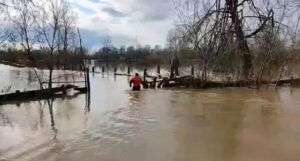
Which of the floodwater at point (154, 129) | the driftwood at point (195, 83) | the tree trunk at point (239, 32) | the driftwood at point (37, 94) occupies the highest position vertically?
the tree trunk at point (239, 32)

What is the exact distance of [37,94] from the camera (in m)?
24.0

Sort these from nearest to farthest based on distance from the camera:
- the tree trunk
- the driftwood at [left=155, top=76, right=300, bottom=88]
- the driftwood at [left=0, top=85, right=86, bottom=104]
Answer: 1. the driftwood at [left=0, top=85, right=86, bottom=104]
2. the tree trunk
3. the driftwood at [left=155, top=76, right=300, bottom=88]

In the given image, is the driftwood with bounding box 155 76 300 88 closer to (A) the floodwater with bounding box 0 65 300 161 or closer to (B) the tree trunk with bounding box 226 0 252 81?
(B) the tree trunk with bounding box 226 0 252 81

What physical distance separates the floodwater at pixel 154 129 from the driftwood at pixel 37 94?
1.37 metres

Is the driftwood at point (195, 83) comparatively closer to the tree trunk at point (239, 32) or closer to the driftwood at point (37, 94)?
the tree trunk at point (239, 32)

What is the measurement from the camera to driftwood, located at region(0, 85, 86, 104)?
2230cm

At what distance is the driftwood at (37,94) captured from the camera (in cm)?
2230

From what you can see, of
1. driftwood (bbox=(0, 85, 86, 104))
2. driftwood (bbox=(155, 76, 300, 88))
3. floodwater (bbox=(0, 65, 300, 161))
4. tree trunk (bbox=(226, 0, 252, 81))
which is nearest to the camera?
floodwater (bbox=(0, 65, 300, 161))

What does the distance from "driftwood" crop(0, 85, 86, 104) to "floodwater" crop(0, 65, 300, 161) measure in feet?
4.50

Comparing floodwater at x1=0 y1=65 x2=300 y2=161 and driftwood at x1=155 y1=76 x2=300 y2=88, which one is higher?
driftwood at x1=155 y1=76 x2=300 y2=88

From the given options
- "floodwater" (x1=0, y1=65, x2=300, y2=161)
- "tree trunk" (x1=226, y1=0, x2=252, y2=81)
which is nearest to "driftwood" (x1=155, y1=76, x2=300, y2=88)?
"tree trunk" (x1=226, y1=0, x2=252, y2=81)

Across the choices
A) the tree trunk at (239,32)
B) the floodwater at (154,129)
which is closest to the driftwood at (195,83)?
the tree trunk at (239,32)

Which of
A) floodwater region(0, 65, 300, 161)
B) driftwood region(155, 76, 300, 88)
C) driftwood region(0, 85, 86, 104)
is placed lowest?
floodwater region(0, 65, 300, 161)

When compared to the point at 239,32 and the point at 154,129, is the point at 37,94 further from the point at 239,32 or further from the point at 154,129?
the point at 239,32
